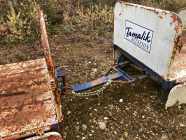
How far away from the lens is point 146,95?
156 inches

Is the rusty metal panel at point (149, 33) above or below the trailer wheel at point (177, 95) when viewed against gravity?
above

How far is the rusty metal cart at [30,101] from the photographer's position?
7.48 ft

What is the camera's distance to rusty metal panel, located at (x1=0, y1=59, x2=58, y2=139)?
2.29m

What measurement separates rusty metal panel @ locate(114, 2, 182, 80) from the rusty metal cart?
1.26m

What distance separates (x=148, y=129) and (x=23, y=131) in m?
1.64

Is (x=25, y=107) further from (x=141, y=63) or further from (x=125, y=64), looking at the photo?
(x=125, y=64)

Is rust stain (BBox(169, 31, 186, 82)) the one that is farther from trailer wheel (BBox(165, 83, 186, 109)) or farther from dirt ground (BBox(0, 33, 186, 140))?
dirt ground (BBox(0, 33, 186, 140))

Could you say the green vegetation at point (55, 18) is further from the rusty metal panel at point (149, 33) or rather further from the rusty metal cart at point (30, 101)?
the rusty metal cart at point (30, 101)

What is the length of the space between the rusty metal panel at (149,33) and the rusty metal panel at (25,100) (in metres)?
1.25

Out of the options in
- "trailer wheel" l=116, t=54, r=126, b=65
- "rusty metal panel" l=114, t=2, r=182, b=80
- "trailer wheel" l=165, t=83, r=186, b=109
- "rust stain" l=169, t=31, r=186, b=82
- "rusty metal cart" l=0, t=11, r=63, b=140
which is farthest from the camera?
"trailer wheel" l=116, t=54, r=126, b=65

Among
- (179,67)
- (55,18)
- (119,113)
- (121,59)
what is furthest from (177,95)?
(55,18)

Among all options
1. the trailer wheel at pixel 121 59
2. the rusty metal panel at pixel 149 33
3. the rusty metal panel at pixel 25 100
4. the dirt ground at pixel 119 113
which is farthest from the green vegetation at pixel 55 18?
the rusty metal panel at pixel 25 100

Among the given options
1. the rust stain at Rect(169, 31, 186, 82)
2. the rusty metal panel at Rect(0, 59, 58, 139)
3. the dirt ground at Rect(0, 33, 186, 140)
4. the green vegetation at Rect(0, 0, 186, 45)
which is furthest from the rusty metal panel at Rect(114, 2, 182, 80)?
the green vegetation at Rect(0, 0, 186, 45)

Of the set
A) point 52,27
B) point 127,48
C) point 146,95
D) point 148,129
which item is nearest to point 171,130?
point 148,129
